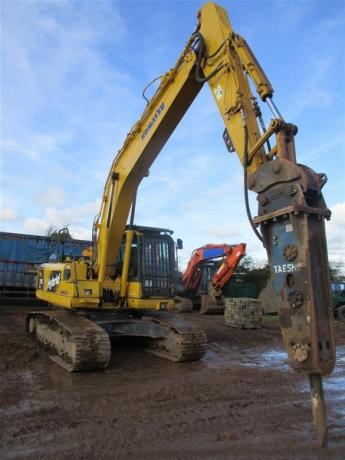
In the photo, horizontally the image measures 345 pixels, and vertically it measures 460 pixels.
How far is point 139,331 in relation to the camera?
337 inches

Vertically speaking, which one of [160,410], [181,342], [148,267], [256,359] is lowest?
[160,410]

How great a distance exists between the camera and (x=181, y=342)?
26.3ft

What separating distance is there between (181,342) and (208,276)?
11.8 metres

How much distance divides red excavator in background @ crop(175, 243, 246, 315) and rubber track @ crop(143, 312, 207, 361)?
357 inches

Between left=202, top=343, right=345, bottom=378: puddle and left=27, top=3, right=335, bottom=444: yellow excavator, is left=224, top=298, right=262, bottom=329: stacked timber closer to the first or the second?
left=202, top=343, right=345, bottom=378: puddle

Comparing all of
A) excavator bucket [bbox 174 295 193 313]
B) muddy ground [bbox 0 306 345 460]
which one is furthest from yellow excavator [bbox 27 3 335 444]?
excavator bucket [bbox 174 295 193 313]

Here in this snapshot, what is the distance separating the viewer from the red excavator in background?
17.6m

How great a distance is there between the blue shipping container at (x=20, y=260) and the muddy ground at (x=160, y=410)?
819cm

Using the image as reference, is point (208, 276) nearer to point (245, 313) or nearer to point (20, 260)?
point (245, 313)

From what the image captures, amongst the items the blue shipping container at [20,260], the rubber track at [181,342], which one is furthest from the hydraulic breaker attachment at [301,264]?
the blue shipping container at [20,260]

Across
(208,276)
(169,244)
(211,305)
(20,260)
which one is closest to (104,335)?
(169,244)

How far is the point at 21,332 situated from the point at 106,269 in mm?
3492

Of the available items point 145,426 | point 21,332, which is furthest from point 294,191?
point 21,332

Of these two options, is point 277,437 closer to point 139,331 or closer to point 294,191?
point 294,191
